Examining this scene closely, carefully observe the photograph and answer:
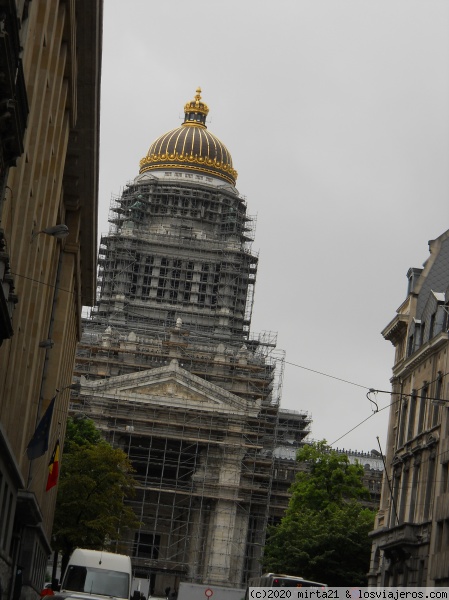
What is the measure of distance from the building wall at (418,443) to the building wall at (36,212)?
13.5 meters

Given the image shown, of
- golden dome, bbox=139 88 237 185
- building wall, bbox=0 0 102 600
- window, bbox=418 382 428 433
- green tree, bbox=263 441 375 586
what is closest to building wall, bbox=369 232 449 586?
window, bbox=418 382 428 433

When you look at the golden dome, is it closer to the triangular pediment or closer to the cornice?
the triangular pediment

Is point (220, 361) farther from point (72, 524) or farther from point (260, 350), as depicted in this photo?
point (72, 524)

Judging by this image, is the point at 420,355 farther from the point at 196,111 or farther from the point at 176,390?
the point at 196,111

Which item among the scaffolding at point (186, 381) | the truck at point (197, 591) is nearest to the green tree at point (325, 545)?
the truck at point (197, 591)

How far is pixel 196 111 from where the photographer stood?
17162cm

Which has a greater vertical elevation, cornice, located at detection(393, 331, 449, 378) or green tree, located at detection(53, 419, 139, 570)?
cornice, located at detection(393, 331, 449, 378)

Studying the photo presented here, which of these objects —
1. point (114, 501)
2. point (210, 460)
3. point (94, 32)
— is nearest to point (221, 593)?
point (114, 501)

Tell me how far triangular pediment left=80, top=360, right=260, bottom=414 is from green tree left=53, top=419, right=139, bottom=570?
49.1m

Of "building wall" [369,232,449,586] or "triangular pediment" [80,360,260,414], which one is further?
"triangular pediment" [80,360,260,414]

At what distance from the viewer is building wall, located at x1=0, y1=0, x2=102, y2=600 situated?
23719mm

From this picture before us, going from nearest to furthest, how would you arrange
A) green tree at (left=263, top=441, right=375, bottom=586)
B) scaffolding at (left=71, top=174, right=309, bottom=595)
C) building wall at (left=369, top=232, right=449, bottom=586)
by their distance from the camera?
building wall at (left=369, top=232, right=449, bottom=586)
green tree at (left=263, top=441, right=375, bottom=586)
scaffolding at (left=71, top=174, right=309, bottom=595)

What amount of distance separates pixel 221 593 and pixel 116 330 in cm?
6907

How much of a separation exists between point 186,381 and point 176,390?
116 centimetres
